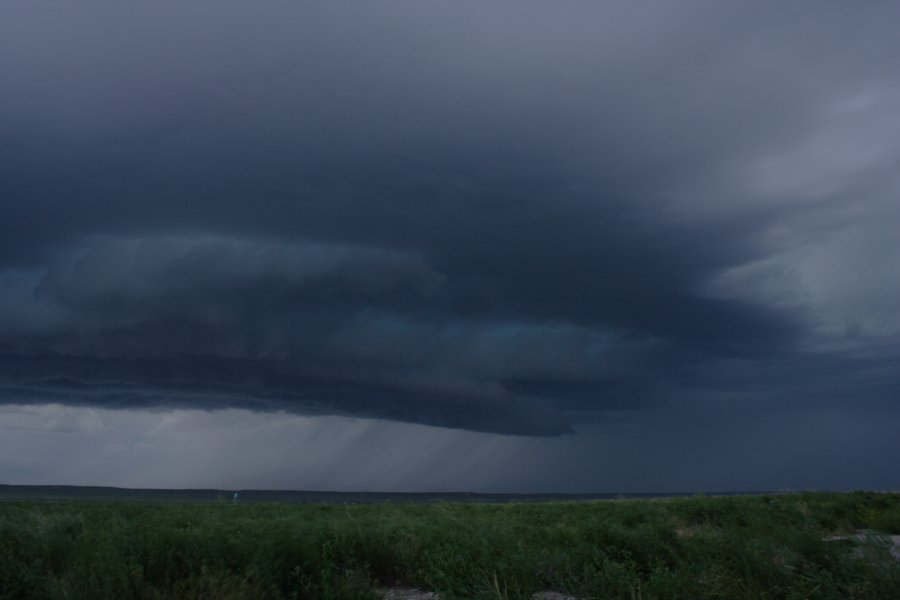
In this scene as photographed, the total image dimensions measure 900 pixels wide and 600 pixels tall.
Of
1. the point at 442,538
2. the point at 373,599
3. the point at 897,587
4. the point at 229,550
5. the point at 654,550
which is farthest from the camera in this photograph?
the point at 442,538

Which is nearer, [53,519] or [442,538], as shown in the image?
[53,519]

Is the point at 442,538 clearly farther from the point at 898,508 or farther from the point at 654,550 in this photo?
the point at 898,508

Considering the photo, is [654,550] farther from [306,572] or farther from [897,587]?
[306,572]

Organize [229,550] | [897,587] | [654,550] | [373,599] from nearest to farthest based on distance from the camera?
[897,587] < [373,599] < [229,550] < [654,550]

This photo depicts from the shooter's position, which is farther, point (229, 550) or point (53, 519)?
point (53, 519)

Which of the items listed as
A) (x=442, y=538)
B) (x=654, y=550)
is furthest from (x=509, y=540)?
(x=654, y=550)

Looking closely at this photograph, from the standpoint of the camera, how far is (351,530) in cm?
1709

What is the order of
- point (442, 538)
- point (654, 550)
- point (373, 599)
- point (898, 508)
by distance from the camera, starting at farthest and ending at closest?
1. point (898, 508)
2. point (442, 538)
3. point (654, 550)
4. point (373, 599)

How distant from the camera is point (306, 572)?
42.9ft

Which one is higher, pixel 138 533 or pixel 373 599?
pixel 138 533

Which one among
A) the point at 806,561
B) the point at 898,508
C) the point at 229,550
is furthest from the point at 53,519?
the point at 898,508

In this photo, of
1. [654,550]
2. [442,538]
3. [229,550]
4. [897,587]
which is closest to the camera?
[897,587]

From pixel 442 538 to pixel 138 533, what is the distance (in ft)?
21.2

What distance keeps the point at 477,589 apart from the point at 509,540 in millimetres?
4469
